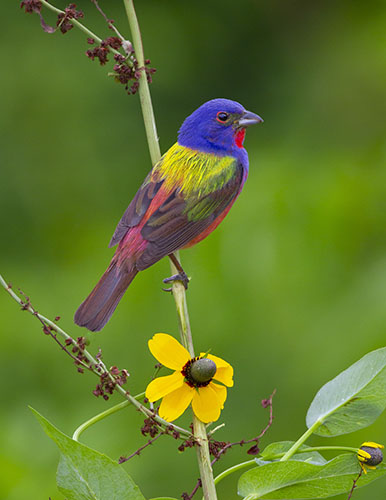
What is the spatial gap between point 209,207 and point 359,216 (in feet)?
4.88

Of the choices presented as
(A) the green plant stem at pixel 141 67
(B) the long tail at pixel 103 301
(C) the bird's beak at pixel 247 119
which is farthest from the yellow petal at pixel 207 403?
(C) the bird's beak at pixel 247 119

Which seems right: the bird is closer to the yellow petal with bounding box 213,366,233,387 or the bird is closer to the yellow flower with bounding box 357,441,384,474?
the yellow petal with bounding box 213,366,233,387

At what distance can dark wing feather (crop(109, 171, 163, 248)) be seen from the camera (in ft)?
4.58

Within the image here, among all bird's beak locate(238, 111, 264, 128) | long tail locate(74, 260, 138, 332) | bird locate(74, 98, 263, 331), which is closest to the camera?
long tail locate(74, 260, 138, 332)

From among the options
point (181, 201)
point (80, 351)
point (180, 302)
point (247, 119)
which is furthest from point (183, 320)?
point (247, 119)

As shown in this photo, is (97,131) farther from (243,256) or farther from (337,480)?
(337,480)

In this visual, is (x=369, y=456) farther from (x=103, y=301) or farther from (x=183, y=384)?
(x=103, y=301)

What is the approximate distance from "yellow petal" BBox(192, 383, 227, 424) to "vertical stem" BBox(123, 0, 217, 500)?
0.03 meters

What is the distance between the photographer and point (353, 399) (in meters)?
1.03

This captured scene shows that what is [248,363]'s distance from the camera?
2527 mm

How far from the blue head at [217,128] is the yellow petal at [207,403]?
2.42ft

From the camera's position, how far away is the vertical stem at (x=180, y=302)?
906mm

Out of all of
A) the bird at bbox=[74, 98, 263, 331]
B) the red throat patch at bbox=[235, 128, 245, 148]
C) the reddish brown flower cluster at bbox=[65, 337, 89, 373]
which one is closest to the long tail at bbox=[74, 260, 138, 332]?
the bird at bbox=[74, 98, 263, 331]

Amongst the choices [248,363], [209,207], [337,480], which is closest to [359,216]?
[248,363]
